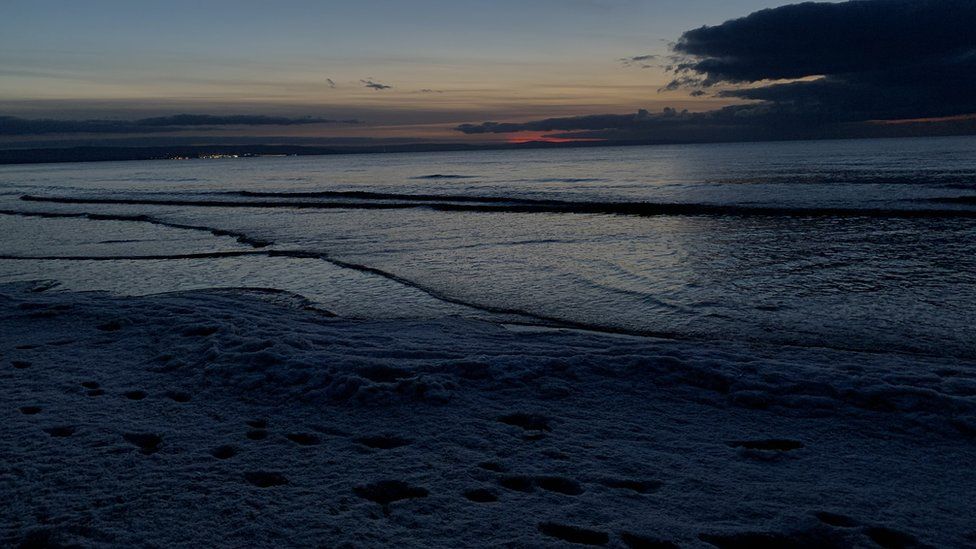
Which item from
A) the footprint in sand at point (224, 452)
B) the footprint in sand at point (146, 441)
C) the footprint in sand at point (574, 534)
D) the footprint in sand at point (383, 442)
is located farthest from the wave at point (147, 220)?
the footprint in sand at point (574, 534)

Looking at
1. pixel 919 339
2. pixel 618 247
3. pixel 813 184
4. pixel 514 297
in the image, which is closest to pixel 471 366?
pixel 514 297

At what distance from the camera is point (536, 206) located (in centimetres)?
3194

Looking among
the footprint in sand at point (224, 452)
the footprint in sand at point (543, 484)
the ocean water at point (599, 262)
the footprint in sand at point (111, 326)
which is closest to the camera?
the footprint in sand at point (543, 484)

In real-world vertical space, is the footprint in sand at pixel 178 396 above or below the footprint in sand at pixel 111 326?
below

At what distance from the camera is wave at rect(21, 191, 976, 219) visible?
2405 centimetres

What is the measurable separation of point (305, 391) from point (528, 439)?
2171 mm

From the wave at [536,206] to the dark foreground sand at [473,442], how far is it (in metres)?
19.9

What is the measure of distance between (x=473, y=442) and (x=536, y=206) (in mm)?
27711

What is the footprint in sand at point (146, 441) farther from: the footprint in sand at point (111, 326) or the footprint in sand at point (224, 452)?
the footprint in sand at point (111, 326)

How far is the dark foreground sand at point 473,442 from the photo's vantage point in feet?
11.8

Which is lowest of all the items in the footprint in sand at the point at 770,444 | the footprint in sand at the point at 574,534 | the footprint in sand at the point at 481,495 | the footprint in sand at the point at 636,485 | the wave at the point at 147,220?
the footprint in sand at the point at 481,495

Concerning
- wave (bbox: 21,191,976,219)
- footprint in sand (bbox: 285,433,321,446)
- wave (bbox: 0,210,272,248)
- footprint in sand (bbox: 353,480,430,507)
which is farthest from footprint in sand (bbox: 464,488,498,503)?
wave (bbox: 21,191,976,219)

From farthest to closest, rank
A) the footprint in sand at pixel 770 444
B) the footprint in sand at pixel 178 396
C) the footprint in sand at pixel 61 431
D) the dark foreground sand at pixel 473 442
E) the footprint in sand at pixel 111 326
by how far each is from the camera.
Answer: the footprint in sand at pixel 111 326 < the footprint in sand at pixel 178 396 < the footprint in sand at pixel 61 431 < the footprint in sand at pixel 770 444 < the dark foreground sand at pixel 473 442

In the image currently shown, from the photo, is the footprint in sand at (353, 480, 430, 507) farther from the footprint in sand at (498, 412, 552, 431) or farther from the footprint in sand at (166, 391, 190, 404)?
the footprint in sand at (166, 391, 190, 404)
